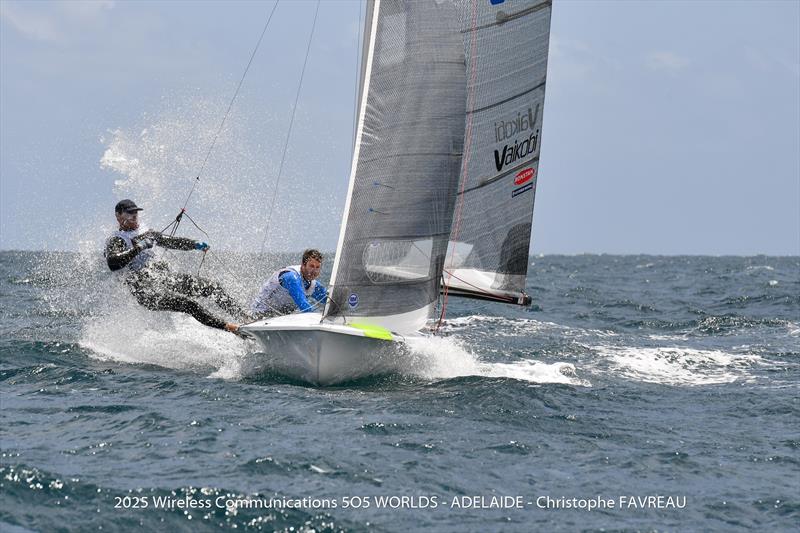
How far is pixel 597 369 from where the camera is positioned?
466 inches

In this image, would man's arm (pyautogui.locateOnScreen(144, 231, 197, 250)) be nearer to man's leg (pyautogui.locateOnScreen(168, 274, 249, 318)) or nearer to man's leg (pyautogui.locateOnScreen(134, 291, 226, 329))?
man's leg (pyautogui.locateOnScreen(168, 274, 249, 318))

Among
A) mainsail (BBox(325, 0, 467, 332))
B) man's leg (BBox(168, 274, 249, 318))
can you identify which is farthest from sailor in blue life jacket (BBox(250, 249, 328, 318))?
mainsail (BBox(325, 0, 467, 332))

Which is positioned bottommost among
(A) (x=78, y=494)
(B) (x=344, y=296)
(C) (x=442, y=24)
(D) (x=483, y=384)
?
(A) (x=78, y=494)

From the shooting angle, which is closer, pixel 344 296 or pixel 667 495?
pixel 667 495

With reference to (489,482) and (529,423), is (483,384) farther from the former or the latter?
(489,482)

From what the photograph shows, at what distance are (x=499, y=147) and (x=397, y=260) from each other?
2.90 meters

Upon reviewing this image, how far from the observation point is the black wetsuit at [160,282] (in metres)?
11.0

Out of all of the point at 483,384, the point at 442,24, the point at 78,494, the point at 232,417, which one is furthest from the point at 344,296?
the point at 78,494

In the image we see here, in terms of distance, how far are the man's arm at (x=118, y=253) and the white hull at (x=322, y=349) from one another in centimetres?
201

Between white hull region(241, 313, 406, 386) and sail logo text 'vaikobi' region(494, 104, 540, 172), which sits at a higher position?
sail logo text 'vaikobi' region(494, 104, 540, 172)

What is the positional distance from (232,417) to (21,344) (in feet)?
14.7

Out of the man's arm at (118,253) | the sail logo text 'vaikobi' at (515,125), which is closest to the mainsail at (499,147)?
the sail logo text 'vaikobi' at (515,125)

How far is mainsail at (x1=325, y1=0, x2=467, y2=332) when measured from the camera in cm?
1010

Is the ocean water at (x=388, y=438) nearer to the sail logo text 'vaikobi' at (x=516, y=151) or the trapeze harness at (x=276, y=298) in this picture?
the trapeze harness at (x=276, y=298)
